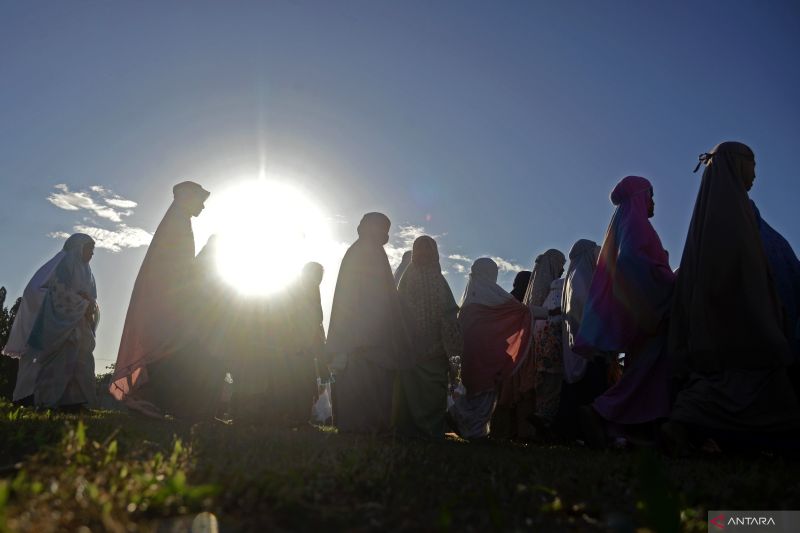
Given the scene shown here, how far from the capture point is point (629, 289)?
16.7 feet

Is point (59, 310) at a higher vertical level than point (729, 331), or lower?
higher

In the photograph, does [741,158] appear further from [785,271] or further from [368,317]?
[368,317]

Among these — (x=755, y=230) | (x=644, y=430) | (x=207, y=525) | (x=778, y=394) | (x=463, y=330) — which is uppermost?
(x=755, y=230)

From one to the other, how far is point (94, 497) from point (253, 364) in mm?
5611

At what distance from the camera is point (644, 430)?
4.89 m

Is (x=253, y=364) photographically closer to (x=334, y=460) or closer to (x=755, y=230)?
(x=334, y=460)

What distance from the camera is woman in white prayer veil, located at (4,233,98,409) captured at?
816 centimetres

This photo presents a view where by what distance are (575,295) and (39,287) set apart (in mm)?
8003

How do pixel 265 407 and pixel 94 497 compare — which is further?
pixel 265 407

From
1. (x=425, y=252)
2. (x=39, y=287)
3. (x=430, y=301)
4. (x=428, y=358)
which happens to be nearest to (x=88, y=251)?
(x=39, y=287)

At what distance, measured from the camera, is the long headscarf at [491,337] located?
697 cm

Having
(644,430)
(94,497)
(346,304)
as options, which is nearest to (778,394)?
(644,430)

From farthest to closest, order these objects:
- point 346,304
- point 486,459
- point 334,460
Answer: point 346,304 → point 486,459 → point 334,460

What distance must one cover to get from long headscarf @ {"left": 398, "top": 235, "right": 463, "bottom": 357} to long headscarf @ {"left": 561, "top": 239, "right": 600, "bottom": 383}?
1.25 m
